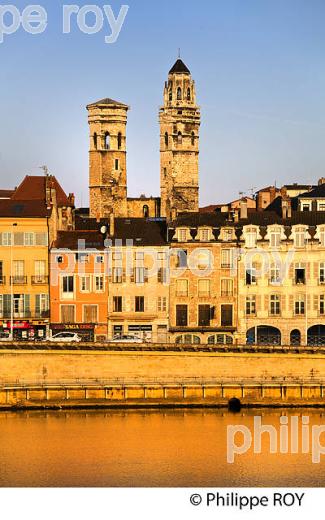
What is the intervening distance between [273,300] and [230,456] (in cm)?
2701

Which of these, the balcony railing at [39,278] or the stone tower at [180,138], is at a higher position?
the stone tower at [180,138]

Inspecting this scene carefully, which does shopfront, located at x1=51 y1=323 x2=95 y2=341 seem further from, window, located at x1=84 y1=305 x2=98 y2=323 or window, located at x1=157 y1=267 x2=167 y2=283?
window, located at x1=157 y1=267 x2=167 y2=283

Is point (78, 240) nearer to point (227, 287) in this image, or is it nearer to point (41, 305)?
point (41, 305)

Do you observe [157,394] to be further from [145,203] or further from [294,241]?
[145,203]

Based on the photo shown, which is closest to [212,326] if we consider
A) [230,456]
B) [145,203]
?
[230,456]

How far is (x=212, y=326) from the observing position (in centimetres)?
9700

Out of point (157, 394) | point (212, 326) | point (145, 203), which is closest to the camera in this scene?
point (157, 394)

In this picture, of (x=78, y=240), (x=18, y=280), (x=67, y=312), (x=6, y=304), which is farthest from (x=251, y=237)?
(x=6, y=304)

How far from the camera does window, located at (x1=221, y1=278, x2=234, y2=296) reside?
319ft

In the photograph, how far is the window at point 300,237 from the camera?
319ft

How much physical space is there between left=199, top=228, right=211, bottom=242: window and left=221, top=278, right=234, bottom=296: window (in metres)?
2.49

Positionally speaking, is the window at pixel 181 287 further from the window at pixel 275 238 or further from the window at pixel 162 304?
the window at pixel 275 238

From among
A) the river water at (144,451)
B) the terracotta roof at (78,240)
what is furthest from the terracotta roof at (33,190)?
the river water at (144,451)

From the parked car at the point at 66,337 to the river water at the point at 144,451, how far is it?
948 cm
